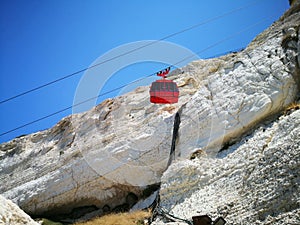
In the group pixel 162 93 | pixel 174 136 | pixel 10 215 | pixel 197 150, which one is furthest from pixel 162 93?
pixel 10 215

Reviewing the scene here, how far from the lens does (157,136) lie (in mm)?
22375

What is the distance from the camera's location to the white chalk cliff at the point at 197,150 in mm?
12469

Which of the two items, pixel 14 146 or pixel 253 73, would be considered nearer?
pixel 253 73

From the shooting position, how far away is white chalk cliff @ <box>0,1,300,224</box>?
12.5m

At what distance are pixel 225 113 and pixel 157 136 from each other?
6.41 meters

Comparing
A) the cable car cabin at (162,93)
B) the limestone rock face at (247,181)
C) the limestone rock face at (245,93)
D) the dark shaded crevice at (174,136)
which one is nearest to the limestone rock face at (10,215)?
the limestone rock face at (247,181)

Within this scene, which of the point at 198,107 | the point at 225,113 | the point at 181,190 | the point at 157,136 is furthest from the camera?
the point at 157,136

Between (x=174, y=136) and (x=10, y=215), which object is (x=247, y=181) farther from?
(x=10, y=215)

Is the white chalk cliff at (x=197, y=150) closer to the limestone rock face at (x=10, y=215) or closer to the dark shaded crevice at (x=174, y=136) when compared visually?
the dark shaded crevice at (x=174, y=136)

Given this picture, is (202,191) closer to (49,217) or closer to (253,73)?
(253,73)

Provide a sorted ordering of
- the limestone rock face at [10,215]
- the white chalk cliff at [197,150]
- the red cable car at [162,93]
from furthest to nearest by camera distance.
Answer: the red cable car at [162,93], the white chalk cliff at [197,150], the limestone rock face at [10,215]

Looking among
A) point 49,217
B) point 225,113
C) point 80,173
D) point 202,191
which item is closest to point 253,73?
point 225,113

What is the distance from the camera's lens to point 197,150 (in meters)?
17.0

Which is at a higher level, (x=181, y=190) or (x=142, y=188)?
(x=181, y=190)
